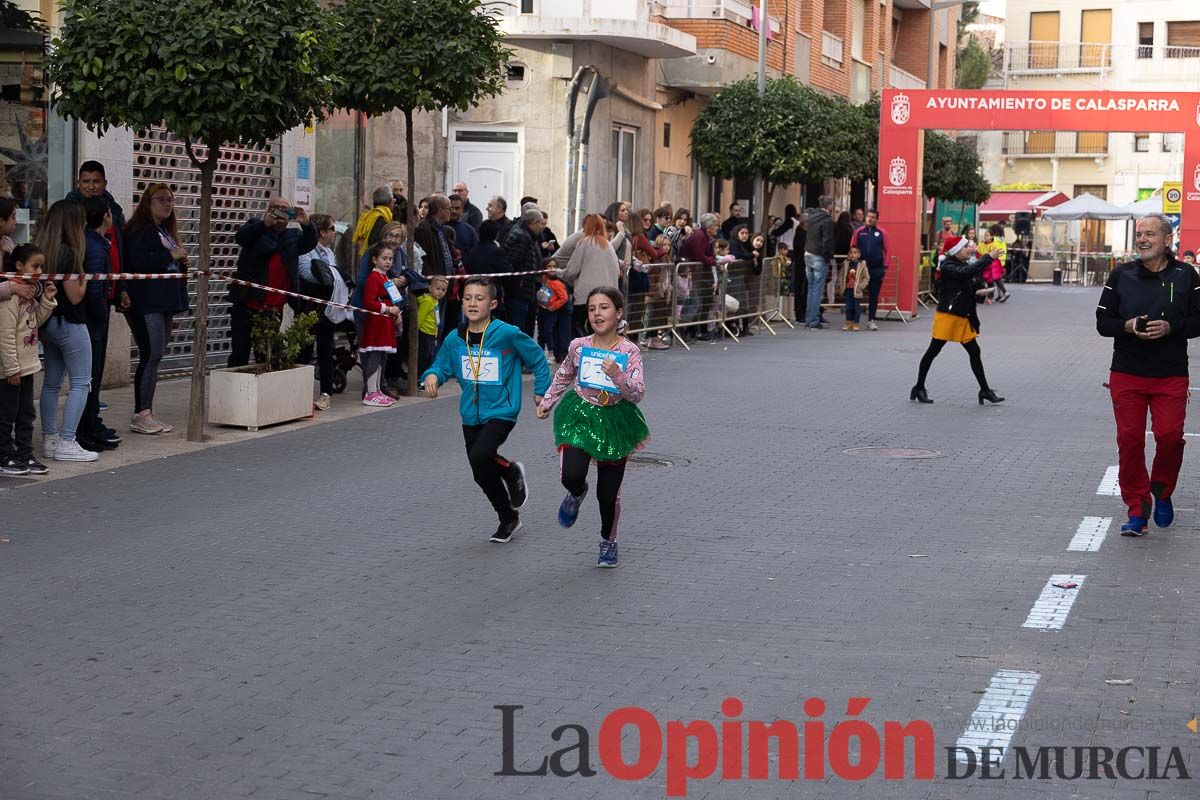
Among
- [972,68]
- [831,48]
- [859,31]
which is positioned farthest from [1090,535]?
[972,68]

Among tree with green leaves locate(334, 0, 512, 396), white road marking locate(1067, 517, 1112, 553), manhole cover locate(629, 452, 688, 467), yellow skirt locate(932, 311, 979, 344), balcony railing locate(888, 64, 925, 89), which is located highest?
balcony railing locate(888, 64, 925, 89)

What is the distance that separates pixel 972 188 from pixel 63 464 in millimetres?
35392

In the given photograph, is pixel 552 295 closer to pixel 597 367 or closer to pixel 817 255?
pixel 817 255

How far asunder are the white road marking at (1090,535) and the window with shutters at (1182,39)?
62.9 m

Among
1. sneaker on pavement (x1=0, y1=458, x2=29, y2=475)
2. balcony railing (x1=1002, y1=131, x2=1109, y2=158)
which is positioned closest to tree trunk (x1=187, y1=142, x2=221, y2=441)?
sneaker on pavement (x1=0, y1=458, x2=29, y2=475)

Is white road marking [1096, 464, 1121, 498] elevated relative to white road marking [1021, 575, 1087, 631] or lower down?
elevated

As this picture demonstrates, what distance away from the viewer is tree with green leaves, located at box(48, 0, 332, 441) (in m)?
12.2

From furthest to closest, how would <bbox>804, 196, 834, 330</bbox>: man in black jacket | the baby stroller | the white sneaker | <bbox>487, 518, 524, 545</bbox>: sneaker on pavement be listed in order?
1. <bbox>804, 196, 834, 330</bbox>: man in black jacket
2. the baby stroller
3. the white sneaker
4. <bbox>487, 518, 524, 545</bbox>: sneaker on pavement

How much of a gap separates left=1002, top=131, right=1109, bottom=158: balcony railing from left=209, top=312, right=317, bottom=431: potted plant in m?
59.6

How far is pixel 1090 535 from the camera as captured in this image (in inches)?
389

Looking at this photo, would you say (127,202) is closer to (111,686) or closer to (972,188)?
(111,686)

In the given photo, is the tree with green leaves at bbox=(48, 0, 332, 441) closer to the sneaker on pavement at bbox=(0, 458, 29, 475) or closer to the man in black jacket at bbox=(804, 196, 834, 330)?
the sneaker on pavement at bbox=(0, 458, 29, 475)

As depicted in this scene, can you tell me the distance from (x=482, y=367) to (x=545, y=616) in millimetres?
2071

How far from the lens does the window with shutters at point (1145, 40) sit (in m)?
69.1
